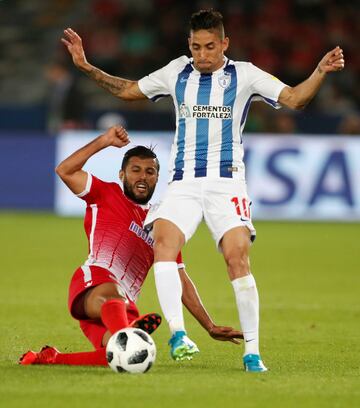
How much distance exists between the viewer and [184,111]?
7.18 m

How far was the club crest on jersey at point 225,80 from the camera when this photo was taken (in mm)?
7156

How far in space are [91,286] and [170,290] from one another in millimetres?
521

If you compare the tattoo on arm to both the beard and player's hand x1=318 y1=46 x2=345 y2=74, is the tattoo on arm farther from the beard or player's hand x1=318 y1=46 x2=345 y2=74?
player's hand x1=318 y1=46 x2=345 y2=74

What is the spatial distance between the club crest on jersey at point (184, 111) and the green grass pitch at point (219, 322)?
150cm

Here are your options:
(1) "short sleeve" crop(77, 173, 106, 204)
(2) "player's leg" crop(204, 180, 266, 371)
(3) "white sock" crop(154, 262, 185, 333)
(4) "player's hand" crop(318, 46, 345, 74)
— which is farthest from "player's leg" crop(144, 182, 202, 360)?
(4) "player's hand" crop(318, 46, 345, 74)

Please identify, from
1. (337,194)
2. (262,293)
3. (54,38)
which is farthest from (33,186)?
(262,293)

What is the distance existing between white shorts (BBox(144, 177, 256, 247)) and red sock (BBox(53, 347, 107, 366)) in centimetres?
84

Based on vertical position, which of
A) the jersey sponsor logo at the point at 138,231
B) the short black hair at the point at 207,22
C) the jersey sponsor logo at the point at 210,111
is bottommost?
the jersey sponsor logo at the point at 138,231

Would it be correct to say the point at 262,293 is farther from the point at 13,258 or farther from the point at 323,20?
the point at 323,20

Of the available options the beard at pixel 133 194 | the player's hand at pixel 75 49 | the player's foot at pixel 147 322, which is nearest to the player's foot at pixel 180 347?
the player's foot at pixel 147 322

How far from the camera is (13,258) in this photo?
13.9 metres

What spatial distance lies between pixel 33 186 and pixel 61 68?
2084mm

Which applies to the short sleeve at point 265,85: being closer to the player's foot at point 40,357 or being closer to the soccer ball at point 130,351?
the soccer ball at point 130,351

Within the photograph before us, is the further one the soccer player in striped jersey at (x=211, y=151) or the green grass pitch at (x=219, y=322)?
the soccer player in striped jersey at (x=211, y=151)
